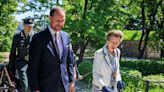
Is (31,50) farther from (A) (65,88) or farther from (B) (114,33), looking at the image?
(B) (114,33)

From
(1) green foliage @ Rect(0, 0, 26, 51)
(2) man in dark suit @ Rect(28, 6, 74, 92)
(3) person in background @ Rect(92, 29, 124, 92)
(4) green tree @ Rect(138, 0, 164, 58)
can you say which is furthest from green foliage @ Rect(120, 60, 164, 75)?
(2) man in dark suit @ Rect(28, 6, 74, 92)

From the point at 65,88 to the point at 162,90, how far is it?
310 inches

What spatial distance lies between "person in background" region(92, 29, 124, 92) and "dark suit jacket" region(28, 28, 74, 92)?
0.62m

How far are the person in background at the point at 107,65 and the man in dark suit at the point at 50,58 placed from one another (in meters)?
0.58

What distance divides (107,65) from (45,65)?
982 millimetres

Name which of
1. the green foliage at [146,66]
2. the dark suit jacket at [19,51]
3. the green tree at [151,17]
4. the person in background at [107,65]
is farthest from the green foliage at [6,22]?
the person in background at [107,65]

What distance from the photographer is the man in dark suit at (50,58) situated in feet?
13.8

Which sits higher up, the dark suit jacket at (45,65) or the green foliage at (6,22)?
the dark suit jacket at (45,65)

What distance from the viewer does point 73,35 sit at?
21.2 m

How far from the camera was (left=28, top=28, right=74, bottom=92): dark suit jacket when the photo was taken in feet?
13.8

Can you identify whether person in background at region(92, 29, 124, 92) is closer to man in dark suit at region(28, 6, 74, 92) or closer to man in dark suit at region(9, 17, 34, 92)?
man in dark suit at region(28, 6, 74, 92)

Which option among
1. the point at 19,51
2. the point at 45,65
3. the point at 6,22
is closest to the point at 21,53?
the point at 19,51

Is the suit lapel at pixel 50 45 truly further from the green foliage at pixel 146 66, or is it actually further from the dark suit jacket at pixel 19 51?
the green foliage at pixel 146 66

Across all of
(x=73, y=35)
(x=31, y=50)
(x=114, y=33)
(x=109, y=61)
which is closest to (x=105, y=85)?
(x=109, y=61)
